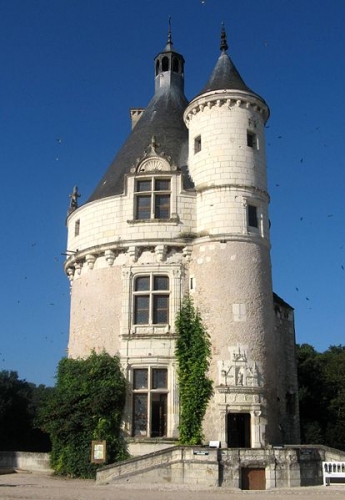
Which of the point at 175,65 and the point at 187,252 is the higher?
the point at 175,65

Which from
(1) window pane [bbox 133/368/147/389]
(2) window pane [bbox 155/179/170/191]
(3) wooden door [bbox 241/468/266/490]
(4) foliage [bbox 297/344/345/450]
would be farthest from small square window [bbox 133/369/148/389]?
(4) foliage [bbox 297/344/345/450]

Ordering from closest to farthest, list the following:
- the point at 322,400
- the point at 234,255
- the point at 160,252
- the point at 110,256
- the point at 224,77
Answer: the point at 234,255 → the point at 160,252 → the point at 110,256 → the point at 224,77 → the point at 322,400

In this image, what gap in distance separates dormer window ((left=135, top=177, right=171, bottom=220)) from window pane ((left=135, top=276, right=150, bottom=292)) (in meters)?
2.53

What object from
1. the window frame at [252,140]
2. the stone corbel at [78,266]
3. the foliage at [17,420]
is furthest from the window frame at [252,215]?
the foliage at [17,420]

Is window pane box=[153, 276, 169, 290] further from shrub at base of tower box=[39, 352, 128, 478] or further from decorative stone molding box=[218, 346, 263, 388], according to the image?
decorative stone molding box=[218, 346, 263, 388]

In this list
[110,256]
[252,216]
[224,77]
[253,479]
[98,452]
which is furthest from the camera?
[224,77]

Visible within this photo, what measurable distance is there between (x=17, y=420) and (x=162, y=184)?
2305 cm

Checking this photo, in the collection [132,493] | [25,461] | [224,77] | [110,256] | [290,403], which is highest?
[224,77]

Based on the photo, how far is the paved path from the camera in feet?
49.0

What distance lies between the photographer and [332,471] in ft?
60.0

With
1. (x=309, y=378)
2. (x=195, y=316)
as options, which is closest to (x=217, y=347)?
(x=195, y=316)

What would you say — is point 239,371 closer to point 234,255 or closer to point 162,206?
point 234,255

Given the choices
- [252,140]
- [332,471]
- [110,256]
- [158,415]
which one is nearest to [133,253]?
[110,256]

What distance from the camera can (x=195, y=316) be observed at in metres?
21.9
